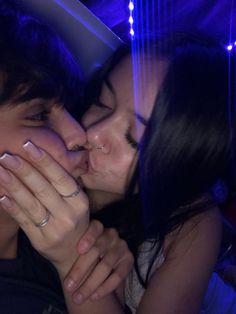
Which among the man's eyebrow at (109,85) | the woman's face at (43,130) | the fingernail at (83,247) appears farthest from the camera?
the man's eyebrow at (109,85)

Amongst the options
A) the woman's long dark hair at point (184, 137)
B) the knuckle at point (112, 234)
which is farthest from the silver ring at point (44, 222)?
the woman's long dark hair at point (184, 137)

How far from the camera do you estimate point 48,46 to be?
2.96 ft

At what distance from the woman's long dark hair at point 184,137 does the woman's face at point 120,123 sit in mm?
34

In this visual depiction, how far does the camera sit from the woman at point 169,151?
1.12 metres

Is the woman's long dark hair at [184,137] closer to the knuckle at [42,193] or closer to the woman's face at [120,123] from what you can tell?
the woman's face at [120,123]

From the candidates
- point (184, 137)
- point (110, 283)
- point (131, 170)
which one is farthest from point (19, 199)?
point (184, 137)

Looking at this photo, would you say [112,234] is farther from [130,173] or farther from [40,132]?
[40,132]

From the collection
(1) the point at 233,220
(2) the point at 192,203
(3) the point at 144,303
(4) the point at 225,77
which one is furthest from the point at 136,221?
(1) the point at 233,220

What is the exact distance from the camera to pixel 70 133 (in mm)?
918

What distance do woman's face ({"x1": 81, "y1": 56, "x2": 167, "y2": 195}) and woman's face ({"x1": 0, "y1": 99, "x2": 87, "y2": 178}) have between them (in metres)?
0.21

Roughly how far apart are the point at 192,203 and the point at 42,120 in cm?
79

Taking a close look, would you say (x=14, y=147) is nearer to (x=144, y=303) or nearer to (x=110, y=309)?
(x=110, y=309)

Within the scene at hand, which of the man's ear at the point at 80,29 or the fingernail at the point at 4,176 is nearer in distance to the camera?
the fingernail at the point at 4,176

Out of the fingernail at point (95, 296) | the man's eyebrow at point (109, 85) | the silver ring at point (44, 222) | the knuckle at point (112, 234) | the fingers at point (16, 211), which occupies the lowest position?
the fingernail at point (95, 296)
